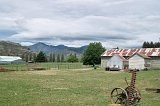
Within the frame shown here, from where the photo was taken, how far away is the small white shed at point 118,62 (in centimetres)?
8925

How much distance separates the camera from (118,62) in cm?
9025

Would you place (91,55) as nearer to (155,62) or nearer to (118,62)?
(118,62)

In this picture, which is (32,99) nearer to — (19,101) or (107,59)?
(19,101)

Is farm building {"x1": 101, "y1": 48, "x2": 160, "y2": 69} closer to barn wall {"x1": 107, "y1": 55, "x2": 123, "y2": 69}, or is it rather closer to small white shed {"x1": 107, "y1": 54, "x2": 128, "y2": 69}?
small white shed {"x1": 107, "y1": 54, "x2": 128, "y2": 69}

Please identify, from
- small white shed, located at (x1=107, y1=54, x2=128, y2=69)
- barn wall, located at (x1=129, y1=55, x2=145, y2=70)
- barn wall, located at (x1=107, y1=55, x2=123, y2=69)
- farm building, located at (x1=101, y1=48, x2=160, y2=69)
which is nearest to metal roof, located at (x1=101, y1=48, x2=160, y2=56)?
farm building, located at (x1=101, y1=48, x2=160, y2=69)

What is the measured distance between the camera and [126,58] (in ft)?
318

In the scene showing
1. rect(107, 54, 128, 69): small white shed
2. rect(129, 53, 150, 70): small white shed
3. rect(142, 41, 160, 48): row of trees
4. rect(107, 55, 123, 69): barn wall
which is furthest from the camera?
rect(142, 41, 160, 48): row of trees

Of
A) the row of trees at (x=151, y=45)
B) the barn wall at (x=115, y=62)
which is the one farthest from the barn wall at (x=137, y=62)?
the row of trees at (x=151, y=45)

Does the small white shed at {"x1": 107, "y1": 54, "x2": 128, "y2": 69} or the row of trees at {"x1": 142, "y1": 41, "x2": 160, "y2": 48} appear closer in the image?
the small white shed at {"x1": 107, "y1": 54, "x2": 128, "y2": 69}

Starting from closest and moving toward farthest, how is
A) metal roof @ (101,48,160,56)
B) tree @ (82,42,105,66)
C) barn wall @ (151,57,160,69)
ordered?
barn wall @ (151,57,160,69) < metal roof @ (101,48,160,56) < tree @ (82,42,105,66)

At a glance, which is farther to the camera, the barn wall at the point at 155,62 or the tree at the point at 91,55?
the tree at the point at 91,55

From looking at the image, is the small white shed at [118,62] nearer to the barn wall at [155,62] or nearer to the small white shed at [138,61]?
the small white shed at [138,61]

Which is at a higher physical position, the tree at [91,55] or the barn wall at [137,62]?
the tree at [91,55]

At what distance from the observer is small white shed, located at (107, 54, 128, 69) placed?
89.2m
